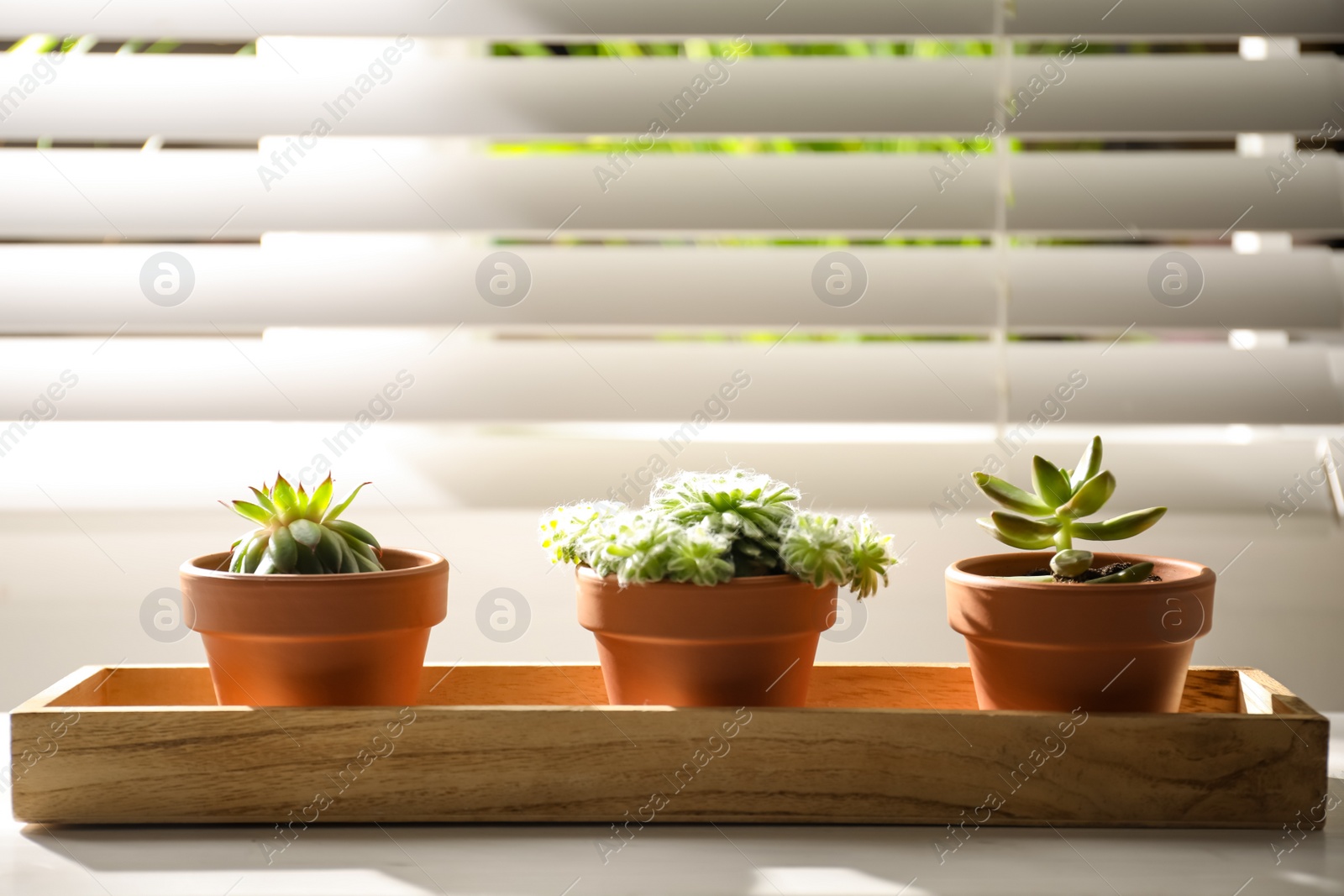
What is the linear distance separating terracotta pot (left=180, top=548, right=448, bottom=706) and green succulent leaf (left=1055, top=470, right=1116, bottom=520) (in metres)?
0.48

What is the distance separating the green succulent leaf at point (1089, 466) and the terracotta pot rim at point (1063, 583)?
3.2 inches

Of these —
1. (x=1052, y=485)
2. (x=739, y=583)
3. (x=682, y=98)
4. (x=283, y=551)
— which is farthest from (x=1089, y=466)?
(x=283, y=551)

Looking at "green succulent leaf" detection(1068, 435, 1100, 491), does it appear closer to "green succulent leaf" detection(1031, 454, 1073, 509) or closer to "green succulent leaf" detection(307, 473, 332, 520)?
"green succulent leaf" detection(1031, 454, 1073, 509)

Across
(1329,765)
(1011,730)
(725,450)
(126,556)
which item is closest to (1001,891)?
(1011,730)

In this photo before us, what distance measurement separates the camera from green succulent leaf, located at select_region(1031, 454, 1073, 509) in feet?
2.88

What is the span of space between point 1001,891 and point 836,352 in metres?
0.56

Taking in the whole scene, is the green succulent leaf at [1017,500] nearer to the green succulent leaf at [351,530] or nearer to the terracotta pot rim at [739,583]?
the terracotta pot rim at [739,583]

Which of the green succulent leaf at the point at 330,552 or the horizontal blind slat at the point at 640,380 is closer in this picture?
the green succulent leaf at the point at 330,552

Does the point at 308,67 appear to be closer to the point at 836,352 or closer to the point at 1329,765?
the point at 836,352

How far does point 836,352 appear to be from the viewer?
1.14 m

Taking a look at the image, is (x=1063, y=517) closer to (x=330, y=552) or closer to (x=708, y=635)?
(x=708, y=635)

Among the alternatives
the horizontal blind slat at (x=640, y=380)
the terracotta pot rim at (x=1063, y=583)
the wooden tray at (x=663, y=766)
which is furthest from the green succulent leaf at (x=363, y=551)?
the terracotta pot rim at (x=1063, y=583)

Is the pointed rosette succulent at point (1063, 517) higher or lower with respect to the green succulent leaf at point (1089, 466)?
lower

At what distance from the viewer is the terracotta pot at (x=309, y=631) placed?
33.6 inches
